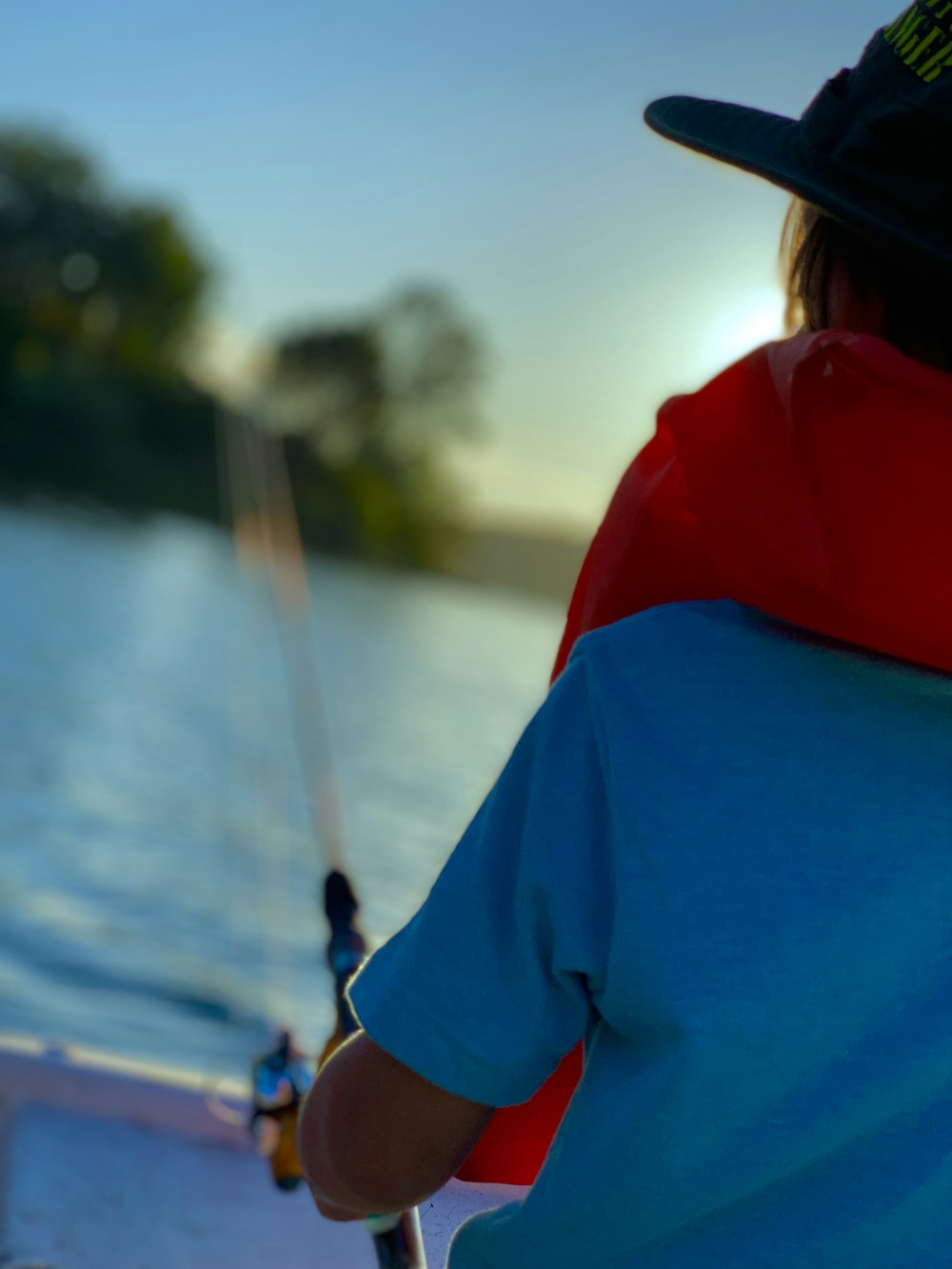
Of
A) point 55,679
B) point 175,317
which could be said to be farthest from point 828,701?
point 175,317

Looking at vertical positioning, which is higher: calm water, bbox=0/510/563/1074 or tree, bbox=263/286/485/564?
calm water, bbox=0/510/563/1074

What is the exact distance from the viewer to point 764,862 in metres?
0.72

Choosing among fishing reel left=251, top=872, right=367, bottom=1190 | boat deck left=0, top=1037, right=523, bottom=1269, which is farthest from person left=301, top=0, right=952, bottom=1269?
boat deck left=0, top=1037, right=523, bottom=1269

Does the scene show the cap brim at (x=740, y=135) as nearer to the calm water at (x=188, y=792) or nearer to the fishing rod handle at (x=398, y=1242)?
the fishing rod handle at (x=398, y=1242)

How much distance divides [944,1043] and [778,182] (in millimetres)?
455

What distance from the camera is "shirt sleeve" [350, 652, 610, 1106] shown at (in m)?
0.74

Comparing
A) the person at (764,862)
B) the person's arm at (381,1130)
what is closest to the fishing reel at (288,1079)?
the person's arm at (381,1130)

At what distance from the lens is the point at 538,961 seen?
0.76m

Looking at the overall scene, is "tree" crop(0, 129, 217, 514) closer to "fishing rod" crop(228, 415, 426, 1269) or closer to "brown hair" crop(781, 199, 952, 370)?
"fishing rod" crop(228, 415, 426, 1269)

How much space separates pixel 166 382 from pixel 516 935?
35.2 m

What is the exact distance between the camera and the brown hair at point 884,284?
2.58 feet

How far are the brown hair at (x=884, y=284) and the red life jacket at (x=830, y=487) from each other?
0.06 metres

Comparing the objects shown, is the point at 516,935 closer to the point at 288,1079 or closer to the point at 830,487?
the point at 830,487

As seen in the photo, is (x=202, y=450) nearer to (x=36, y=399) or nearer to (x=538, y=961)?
(x=36, y=399)
